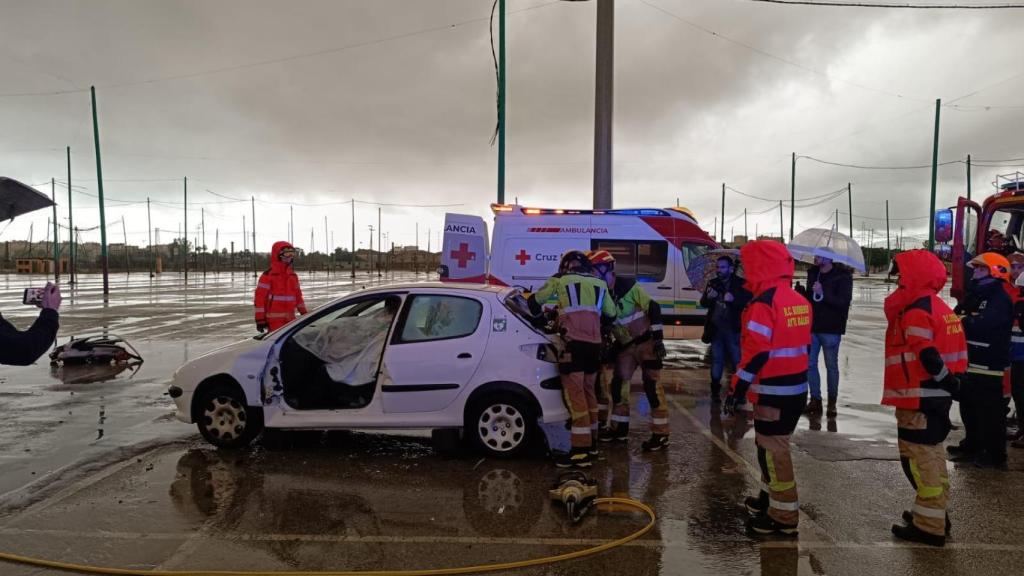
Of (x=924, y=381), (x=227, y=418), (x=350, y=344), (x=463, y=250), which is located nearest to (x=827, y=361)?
(x=924, y=381)

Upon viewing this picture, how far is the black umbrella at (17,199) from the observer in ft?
10.9

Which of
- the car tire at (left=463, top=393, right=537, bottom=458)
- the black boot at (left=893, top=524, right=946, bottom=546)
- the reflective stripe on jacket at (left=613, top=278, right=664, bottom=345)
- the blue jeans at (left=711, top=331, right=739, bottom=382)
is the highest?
the reflective stripe on jacket at (left=613, top=278, right=664, bottom=345)

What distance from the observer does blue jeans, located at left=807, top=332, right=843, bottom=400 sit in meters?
7.05

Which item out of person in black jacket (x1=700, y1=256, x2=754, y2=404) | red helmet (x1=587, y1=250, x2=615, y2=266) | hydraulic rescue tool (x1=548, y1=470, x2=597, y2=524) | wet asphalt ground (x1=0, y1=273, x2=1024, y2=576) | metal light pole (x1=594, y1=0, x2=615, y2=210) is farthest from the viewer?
metal light pole (x1=594, y1=0, x2=615, y2=210)

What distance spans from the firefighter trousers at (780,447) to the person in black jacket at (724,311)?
347 cm

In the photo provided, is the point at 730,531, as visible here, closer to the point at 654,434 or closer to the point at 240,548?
the point at 654,434

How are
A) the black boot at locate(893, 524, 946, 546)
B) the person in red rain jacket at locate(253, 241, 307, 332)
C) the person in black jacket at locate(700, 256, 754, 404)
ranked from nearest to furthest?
the black boot at locate(893, 524, 946, 546)
the person in black jacket at locate(700, 256, 754, 404)
the person in red rain jacket at locate(253, 241, 307, 332)

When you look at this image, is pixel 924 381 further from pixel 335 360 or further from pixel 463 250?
pixel 463 250

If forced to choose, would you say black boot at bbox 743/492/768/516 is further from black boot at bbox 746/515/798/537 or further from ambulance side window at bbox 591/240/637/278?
ambulance side window at bbox 591/240/637/278

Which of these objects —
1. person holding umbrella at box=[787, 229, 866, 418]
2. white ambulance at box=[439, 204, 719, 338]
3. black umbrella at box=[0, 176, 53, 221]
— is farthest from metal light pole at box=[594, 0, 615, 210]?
black umbrella at box=[0, 176, 53, 221]

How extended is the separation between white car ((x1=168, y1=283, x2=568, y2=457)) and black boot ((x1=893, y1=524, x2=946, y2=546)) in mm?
2476

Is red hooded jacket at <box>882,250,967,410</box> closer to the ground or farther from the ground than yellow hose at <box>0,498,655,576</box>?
farther from the ground

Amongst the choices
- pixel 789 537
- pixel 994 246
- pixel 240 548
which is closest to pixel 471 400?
pixel 240 548

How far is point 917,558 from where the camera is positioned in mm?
3625
